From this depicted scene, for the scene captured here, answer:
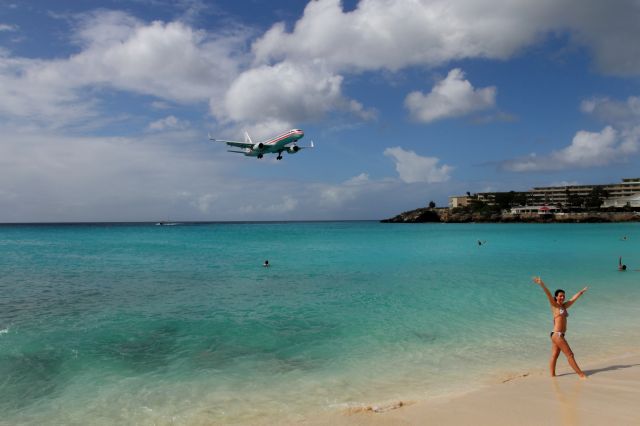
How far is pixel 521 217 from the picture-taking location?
157 m

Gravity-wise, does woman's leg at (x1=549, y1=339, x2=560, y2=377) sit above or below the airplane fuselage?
below

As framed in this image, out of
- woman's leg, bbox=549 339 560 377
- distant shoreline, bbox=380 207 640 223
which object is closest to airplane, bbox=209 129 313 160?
woman's leg, bbox=549 339 560 377

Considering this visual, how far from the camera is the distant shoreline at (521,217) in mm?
138875

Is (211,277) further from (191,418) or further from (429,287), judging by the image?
(191,418)

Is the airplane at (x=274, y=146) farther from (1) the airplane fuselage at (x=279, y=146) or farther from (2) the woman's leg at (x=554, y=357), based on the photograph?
(2) the woman's leg at (x=554, y=357)

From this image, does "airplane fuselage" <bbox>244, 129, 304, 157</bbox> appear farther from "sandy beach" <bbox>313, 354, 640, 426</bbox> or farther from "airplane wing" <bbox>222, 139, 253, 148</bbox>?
"sandy beach" <bbox>313, 354, 640, 426</bbox>

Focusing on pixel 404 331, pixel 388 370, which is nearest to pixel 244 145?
pixel 404 331

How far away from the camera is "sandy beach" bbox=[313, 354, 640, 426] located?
6.41m

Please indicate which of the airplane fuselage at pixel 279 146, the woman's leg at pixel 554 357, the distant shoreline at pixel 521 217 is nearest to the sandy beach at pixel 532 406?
the woman's leg at pixel 554 357

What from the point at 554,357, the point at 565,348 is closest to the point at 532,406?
the point at 565,348

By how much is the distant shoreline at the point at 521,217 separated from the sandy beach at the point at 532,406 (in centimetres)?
15680

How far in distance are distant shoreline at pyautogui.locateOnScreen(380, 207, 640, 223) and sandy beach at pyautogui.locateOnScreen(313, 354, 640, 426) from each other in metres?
157

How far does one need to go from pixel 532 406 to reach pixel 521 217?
166 metres

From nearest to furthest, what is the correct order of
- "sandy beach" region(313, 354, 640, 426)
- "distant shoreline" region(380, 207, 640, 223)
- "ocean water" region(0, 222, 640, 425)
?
1. "sandy beach" region(313, 354, 640, 426)
2. "ocean water" region(0, 222, 640, 425)
3. "distant shoreline" region(380, 207, 640, 223)
